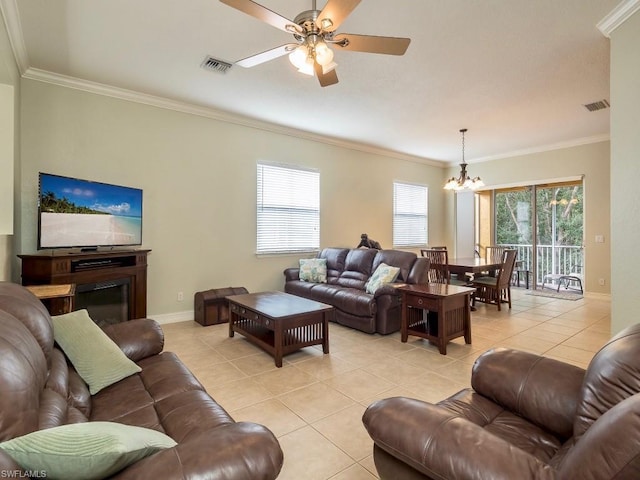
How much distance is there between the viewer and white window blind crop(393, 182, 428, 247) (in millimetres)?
7363

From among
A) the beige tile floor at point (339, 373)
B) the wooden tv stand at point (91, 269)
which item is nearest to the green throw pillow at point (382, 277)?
the beige tile floor at point (339, 373)

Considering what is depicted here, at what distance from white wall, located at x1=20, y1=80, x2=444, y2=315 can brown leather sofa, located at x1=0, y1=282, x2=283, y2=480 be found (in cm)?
241

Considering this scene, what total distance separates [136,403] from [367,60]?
3.42m

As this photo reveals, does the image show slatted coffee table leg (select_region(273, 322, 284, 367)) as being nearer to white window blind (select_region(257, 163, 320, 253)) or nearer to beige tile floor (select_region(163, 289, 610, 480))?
beige tile floor (select_region(163, 289, 610, 480))

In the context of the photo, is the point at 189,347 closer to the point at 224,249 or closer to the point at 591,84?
the point at 224,249

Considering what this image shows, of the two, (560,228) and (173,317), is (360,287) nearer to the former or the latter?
(173,317)

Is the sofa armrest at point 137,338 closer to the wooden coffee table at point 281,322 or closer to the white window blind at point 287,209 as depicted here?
the wooden coffee table at point 281,322

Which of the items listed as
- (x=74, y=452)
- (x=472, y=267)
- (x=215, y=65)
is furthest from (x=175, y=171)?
(x=472, y=267)

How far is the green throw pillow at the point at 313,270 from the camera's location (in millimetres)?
5171

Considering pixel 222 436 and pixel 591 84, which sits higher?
pixel 591 84

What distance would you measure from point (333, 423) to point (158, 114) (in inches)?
167

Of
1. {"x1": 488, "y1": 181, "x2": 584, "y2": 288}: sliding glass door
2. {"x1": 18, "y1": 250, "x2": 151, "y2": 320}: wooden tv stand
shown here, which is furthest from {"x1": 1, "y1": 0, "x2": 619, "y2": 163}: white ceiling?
{"x1": 18, "y1": 250, "x2": 151, "y2": 320}: wooden tv stand

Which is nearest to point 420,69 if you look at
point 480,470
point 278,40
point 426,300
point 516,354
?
point 278,40

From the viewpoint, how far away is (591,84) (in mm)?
3846
